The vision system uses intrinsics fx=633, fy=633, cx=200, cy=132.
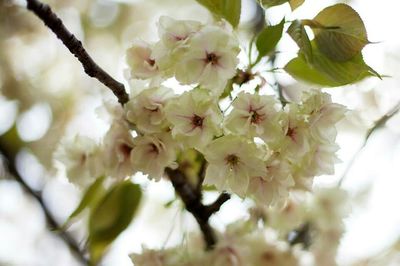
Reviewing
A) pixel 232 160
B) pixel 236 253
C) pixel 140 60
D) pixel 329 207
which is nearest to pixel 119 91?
pixel 140 60

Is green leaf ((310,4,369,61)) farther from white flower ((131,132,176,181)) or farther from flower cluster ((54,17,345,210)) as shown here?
white flower ((131,132,176,181))

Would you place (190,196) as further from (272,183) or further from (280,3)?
(280,3)

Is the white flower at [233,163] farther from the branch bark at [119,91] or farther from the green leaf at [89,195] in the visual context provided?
the green leaf at [89,195]

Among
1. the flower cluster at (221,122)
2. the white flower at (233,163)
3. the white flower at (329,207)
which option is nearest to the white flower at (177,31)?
the flower cluster at (221,122)

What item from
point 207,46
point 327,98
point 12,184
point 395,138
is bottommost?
point 395,138

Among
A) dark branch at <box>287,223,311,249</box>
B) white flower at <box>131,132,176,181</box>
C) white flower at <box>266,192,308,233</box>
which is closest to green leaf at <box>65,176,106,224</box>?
white flower at <box>131,132,176,181</box>

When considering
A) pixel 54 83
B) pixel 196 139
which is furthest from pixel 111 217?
pixel 54 83

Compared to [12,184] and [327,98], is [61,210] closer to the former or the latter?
[12,184]
